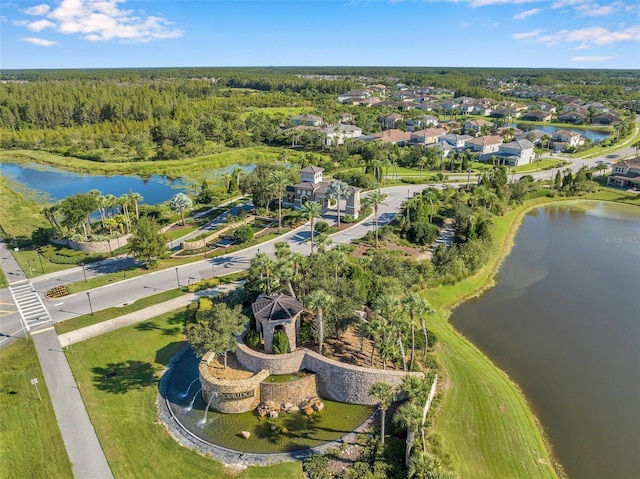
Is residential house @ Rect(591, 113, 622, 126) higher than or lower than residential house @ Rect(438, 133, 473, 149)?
higher

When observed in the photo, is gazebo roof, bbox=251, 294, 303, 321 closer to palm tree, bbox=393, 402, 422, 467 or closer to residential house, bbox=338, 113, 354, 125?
palm tree, bbox=393, 402, 422, 467

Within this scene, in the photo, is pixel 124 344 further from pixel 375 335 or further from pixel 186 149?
pixel 186 149

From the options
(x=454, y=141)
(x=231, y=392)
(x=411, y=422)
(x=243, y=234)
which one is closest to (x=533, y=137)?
(x=454, y=141)

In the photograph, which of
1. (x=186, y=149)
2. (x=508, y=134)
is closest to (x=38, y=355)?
(x=186, y=149)

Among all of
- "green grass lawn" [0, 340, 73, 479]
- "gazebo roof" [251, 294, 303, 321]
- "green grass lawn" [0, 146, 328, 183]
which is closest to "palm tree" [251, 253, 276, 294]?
"gazebo roof" [251, 294, 303, 321]

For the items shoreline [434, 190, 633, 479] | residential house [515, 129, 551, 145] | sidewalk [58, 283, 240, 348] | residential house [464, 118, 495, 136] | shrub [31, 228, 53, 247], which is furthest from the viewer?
residential house [464, 118, 495, 136]
